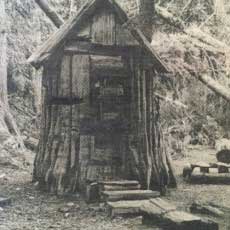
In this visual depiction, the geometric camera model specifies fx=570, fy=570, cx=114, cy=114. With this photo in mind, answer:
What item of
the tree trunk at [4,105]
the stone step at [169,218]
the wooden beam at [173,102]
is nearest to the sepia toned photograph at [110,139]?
the stone step at [169,218]

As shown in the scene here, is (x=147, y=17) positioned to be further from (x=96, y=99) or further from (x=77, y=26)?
(x=96, y=99)

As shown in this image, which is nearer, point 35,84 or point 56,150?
point 56,150

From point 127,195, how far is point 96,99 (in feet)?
7.10

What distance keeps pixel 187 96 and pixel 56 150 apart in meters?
7.46

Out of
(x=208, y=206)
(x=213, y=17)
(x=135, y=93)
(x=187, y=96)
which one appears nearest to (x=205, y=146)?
(x=187, y=96)

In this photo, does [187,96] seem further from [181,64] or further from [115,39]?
[115,39]

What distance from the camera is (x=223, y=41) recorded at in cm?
1437

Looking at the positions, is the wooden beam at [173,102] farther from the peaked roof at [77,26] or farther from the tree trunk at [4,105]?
the peaked roof at [77,26]

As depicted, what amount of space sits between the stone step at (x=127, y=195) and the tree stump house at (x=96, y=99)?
→ 0.95m

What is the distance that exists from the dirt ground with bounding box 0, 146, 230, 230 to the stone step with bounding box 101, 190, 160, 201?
22cm

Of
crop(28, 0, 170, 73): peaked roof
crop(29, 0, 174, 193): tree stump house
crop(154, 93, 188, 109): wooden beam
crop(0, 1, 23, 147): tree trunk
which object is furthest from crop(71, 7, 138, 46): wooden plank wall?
crop(154, 93, 188, 109): wooden beam

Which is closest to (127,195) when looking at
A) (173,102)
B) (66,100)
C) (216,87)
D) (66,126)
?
(66,126)

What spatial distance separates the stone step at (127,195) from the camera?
9531mm

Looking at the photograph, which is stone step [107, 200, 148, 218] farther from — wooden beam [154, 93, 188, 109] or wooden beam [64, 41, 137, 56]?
wooden beam [154, 93, 188, 109]
